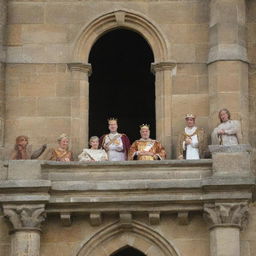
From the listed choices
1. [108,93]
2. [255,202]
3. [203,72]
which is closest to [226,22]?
[203,72]

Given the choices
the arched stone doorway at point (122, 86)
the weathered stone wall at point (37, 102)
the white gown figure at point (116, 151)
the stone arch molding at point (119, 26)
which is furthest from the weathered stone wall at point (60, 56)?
the arched stone doorway at point (122, 86)

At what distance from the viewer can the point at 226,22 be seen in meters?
40.4

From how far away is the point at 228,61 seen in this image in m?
40.1

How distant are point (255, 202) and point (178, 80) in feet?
13.2

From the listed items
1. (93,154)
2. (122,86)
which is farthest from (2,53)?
(122,86)

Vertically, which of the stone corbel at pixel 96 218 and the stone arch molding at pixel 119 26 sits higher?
the stone arch molding at pixel 119 26

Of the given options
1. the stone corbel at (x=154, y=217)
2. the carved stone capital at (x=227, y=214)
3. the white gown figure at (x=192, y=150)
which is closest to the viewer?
the carved stone capital at (x=227, y=214)

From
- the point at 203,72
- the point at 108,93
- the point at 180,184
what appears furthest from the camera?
the point at 108,93

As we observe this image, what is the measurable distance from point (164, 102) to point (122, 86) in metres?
9.80

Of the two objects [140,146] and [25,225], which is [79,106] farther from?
[25,225]

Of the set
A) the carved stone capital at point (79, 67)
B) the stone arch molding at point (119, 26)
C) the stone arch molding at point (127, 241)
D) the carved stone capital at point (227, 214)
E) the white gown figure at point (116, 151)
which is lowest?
the stone arch molding at point (127, 241)

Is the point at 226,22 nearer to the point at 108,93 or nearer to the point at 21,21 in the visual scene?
the point at 21,21

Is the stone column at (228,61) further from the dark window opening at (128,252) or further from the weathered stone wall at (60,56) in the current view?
the dark window opening at (128,252)

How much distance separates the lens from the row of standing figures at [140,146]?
39.1 m
